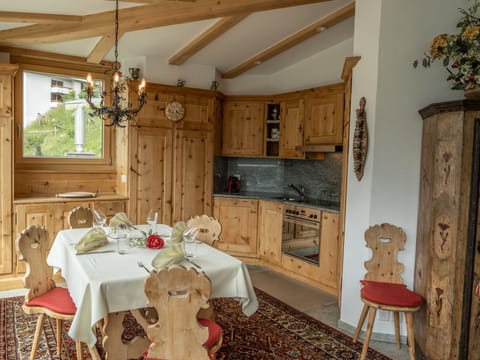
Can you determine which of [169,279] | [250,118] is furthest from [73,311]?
[250,118]

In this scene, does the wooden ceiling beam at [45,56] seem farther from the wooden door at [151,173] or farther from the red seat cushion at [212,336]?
the red seat cushion at [212,336]

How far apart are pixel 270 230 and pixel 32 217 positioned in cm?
296

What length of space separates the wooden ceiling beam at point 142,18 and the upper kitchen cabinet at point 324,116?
4.30 ft

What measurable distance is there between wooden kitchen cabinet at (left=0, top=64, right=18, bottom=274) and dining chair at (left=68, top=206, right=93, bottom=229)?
100 centimetres

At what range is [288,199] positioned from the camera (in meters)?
5.18

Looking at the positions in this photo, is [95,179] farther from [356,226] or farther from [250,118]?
[356,226]

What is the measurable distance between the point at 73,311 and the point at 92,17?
9.34ft

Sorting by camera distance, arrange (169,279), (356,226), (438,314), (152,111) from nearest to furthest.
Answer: (169,279)
(438,314)
(356,226)
(152,111)

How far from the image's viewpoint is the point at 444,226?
9.03 ft

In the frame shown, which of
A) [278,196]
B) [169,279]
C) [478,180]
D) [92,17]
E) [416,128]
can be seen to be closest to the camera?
[169,279]

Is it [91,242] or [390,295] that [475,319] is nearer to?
[390,295]

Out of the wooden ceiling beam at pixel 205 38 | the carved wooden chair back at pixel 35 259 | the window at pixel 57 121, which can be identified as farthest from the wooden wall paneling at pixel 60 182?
the carved wooden chair back at pixel 35 259

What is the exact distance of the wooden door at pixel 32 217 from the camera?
4.26 m

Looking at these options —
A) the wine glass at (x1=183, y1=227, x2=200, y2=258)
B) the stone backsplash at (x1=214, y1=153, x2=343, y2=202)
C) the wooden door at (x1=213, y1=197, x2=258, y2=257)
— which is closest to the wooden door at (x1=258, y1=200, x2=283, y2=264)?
the wooden door at (x1=213, y1=197, x2=258, y2=257)
